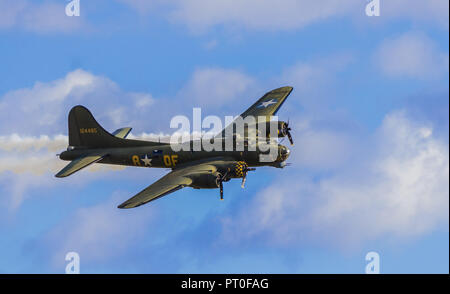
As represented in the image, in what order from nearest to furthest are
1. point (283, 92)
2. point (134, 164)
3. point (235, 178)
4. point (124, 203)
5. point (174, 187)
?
point (124, 203), point (174, 187), point (235, 178), point (134, 164), point (283, 92)

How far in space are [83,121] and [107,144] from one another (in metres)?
2.73

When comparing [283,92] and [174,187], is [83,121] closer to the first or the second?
[174,187]

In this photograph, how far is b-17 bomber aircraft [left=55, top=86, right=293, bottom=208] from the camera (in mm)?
42500

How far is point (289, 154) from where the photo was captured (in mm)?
46969

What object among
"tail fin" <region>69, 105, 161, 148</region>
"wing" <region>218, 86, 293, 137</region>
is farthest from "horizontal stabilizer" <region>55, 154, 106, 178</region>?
"wing" <region>218, 86, 293, 137</region>

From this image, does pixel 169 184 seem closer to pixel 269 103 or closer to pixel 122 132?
pixel 122 132

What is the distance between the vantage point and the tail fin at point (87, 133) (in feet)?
162

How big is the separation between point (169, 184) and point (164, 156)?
5377 millimetres

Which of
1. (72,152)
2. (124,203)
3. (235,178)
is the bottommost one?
(124,203)

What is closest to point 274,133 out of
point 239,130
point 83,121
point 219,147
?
point 239,130

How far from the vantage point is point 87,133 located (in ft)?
164

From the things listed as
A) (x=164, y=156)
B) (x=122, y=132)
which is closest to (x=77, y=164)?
(x=122, y=132)

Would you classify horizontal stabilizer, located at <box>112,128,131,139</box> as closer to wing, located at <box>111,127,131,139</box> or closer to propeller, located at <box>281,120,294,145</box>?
wing, located at <box>111,127,131,139</box>

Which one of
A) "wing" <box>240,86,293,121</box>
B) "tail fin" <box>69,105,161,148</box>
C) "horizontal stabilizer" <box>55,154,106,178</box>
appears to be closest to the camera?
"horizontal stabilizer" <box>55,154,106,178</box>
